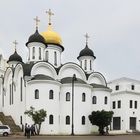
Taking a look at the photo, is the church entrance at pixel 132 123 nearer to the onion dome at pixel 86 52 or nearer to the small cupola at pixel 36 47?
the onion dome at pixel 86 52

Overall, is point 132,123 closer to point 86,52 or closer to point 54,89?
point 86,52

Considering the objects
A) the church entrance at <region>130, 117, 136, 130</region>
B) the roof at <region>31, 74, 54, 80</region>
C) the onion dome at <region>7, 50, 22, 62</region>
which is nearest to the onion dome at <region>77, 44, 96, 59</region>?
the onion dome at <region>7, 50, 22, 62</region>

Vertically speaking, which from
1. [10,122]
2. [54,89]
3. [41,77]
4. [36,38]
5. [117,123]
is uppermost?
[36,38]

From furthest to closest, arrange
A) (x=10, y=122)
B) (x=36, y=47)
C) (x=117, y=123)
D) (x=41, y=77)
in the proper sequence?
1. (x=117, y=123)
2. (x=36, y=47)
3. (x=10, y=122)
4. (x=41, y=77)

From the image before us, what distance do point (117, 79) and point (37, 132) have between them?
28.2 metres

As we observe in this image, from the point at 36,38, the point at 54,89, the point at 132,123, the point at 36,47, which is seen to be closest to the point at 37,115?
the point at 54,89

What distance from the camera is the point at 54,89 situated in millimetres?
47594

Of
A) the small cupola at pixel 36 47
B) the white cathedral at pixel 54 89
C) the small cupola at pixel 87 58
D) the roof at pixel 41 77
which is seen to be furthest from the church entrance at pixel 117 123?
the roof at pixel 41 77

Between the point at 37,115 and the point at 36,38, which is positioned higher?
the point at 36,38

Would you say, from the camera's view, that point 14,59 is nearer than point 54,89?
No

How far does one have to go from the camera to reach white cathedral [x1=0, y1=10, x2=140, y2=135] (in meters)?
47.0

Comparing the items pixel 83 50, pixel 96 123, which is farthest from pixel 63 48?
pixel 96 123

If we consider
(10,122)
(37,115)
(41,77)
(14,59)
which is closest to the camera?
(37,115)

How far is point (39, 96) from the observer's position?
46.3 meters
